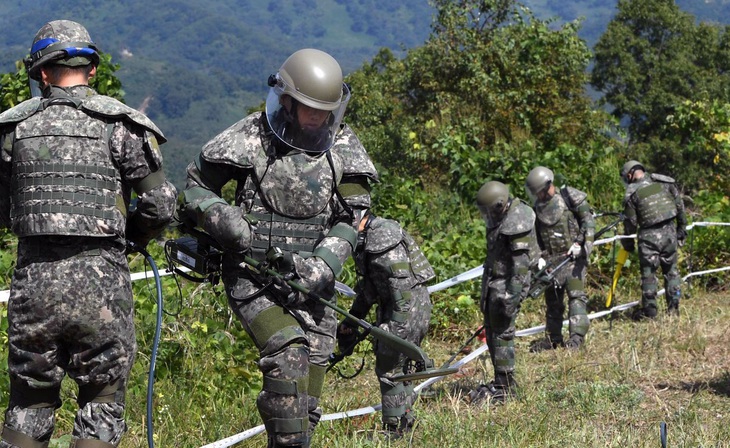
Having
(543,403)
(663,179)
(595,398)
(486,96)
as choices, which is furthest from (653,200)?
(486,96)

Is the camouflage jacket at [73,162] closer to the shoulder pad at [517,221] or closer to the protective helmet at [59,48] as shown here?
the protective helmet at [59,48]

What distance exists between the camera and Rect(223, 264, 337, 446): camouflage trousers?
4.46 m

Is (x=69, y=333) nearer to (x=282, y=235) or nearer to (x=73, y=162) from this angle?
(x=73, y=162)

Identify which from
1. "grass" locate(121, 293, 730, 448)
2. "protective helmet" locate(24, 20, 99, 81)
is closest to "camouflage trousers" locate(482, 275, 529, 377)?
"grass" locate(121, 293, 730, 448)

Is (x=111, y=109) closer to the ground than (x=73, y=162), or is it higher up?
higher up

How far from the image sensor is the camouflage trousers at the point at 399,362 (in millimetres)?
6305

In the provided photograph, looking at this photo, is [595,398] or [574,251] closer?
[595,398]

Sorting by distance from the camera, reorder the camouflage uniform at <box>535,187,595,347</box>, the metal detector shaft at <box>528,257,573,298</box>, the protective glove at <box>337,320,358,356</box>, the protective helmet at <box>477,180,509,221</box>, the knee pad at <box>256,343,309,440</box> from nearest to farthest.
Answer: the knee pad at <box>256,343,309,440</box>, the protective glove at <box>337,320,358,356</box>, the protective helmet at <box>477,180,509,221</box>, the metal detector shaft at <box>528,257,573,298</box>, the camouflage uniform at <box>535,187,595,347</box>

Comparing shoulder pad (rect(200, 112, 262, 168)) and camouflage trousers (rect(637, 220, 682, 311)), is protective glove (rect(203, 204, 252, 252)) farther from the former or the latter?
camouflage trousers (rect(637, 220, 682, 311))

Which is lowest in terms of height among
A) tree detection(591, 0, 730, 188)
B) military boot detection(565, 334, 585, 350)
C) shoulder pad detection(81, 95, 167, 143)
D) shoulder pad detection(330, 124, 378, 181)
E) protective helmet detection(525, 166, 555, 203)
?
tree detection(591, 0, 730, 188)

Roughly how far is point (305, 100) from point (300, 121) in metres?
0.11

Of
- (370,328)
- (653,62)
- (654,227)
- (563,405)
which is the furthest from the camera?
(653,62)

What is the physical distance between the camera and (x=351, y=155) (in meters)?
4.95

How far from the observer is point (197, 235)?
15.8 ft
